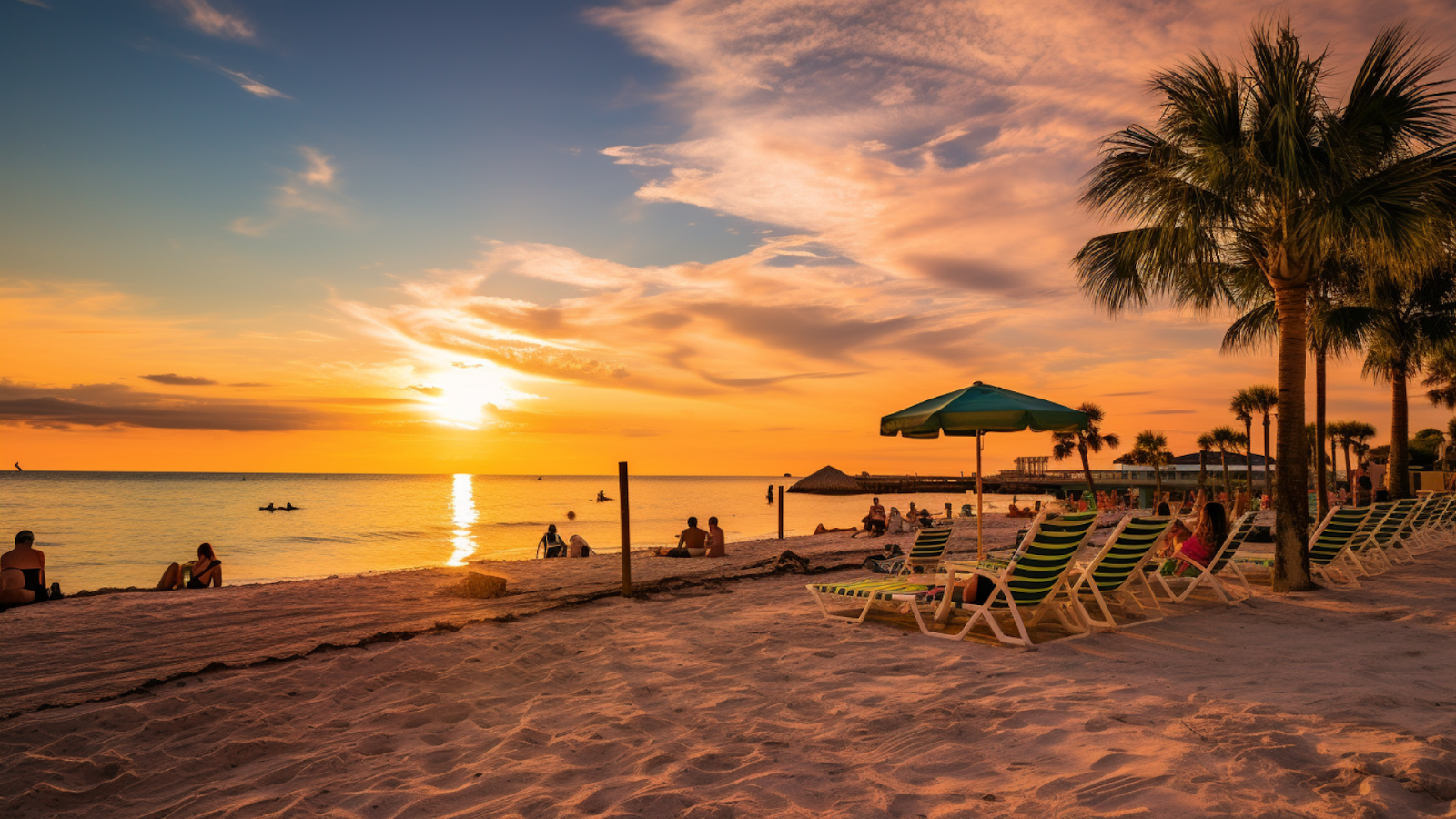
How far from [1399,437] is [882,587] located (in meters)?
16.5

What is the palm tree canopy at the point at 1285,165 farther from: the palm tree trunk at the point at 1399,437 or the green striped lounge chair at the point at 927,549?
the palm tree trunk at the point at 1399,437

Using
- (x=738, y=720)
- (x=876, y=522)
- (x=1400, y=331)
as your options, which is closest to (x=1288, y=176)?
(x=738, y=720)

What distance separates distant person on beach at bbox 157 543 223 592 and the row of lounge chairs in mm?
9554

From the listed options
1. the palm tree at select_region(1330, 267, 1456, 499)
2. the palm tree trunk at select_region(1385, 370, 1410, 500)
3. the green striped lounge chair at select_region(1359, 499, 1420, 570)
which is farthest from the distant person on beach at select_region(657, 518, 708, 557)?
the palm tree trunk at select_region(1385, 370, 1410, 500)

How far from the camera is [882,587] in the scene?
6285mm

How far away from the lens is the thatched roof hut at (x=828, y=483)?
30875 millimetres

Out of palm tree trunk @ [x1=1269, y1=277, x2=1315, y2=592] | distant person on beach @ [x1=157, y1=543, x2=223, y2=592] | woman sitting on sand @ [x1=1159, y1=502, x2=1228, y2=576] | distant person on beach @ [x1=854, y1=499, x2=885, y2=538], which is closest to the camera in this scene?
woman sitting on sand @ [x1=1159, y1=502, x2=1228, y2=576]

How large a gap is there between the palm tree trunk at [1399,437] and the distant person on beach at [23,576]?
76.9 ft

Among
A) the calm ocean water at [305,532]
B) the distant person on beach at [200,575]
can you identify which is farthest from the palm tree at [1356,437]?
the distant person on beach at [200,575]

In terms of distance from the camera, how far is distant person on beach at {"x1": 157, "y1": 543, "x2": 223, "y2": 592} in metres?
10.9

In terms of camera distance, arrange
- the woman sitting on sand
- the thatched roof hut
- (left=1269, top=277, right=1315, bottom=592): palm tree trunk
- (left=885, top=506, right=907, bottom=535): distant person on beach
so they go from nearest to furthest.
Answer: the woman sitting on sand
(left=1269, top=277, right=1315, bottom=592): palm tree trunk
(left=885, top=506, right=907, bottom=535): distant person on beach
the thatched roof hut

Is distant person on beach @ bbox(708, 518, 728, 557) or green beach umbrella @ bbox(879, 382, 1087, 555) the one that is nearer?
green beach umbrella @ bbox(879, 382, 1087, 555)

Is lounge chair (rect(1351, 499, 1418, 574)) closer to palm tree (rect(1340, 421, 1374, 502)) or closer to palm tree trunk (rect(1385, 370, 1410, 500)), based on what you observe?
palm tree trunk (rect(1385, 370, 1410, 500))

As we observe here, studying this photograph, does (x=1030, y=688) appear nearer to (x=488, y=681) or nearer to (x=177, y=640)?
(x=488, y=681)
